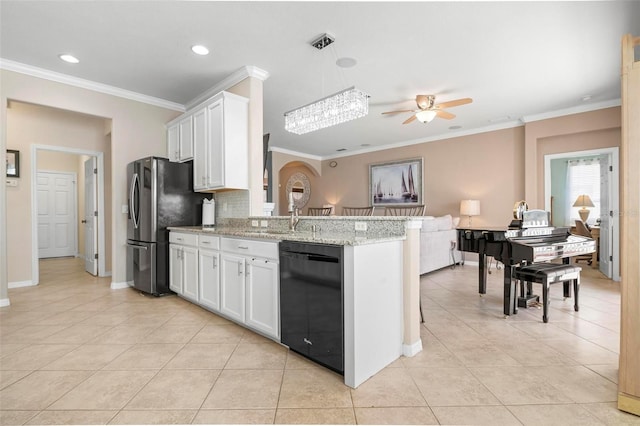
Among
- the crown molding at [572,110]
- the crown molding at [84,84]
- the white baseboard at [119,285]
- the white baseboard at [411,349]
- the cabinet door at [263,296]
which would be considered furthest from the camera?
the crown molding at [572,110]

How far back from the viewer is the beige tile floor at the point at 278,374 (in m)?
1.60

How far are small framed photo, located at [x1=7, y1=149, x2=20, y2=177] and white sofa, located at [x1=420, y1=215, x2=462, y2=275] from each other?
5895 mm

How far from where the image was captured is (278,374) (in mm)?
1995

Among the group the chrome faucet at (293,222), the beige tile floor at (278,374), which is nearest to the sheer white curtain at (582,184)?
the beige tile floor at (278,374)

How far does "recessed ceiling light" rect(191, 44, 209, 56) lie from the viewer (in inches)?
120

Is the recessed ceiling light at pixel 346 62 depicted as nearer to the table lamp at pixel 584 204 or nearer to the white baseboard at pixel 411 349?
the white baseboard at pixel 411 349

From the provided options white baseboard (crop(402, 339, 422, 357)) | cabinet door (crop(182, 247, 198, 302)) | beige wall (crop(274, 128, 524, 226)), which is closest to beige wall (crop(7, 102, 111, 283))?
cabinet door (crop(182, 247, 198, 302))

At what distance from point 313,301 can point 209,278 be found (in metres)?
1.53

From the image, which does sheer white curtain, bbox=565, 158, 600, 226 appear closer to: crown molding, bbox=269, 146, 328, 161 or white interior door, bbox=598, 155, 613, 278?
white interior door, bbox=598, 155, 613, 278

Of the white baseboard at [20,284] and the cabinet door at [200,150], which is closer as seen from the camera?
the cabinet door at [200,150]

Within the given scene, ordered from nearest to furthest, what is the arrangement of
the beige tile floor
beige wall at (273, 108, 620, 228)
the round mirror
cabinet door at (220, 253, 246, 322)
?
the beige tile floor
cabinet door at (220, 253, 246, 322)
beige wall at (273, 108, 620, 228)
the round mirror

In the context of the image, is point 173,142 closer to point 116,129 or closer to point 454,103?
point 116,129

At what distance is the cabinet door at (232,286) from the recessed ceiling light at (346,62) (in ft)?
7.81

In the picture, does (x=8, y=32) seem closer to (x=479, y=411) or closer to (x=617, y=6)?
(x=479, y=411)
